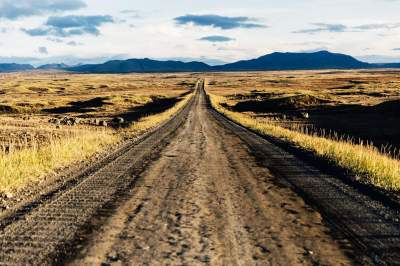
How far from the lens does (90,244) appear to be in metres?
7.23

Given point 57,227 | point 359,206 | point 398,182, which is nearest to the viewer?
point 57,227

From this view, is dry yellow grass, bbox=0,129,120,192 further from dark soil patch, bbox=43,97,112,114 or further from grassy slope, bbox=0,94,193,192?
dark soil patch, bbox=43,97,112,114

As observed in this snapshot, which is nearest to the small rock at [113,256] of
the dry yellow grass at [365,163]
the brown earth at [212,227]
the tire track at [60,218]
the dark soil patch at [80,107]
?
the brown earth at [212,227]

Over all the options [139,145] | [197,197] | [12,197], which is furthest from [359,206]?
[139,145]

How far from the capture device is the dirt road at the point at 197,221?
6.76 meters

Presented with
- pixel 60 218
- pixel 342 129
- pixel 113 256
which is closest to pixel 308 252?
pixel 113 256

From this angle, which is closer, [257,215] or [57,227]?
[57,227]

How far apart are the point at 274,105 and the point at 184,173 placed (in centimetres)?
5225

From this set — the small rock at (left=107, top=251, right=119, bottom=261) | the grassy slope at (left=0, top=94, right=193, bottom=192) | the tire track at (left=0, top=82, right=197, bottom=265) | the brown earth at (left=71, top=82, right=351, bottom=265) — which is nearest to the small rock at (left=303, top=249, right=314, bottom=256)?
the brown earth at (left=71, top=82, right=351, bottom=265)

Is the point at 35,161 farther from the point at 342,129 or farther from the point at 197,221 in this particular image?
the point at 342,129

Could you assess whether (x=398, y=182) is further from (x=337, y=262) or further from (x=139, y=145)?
(x=139, y=145)

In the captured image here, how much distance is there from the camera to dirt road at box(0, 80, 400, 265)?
6.76m

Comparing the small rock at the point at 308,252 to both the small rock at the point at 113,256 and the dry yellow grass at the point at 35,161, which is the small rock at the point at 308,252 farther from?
the dry yellow grass at the point at 35,161

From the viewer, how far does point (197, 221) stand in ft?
28.0
